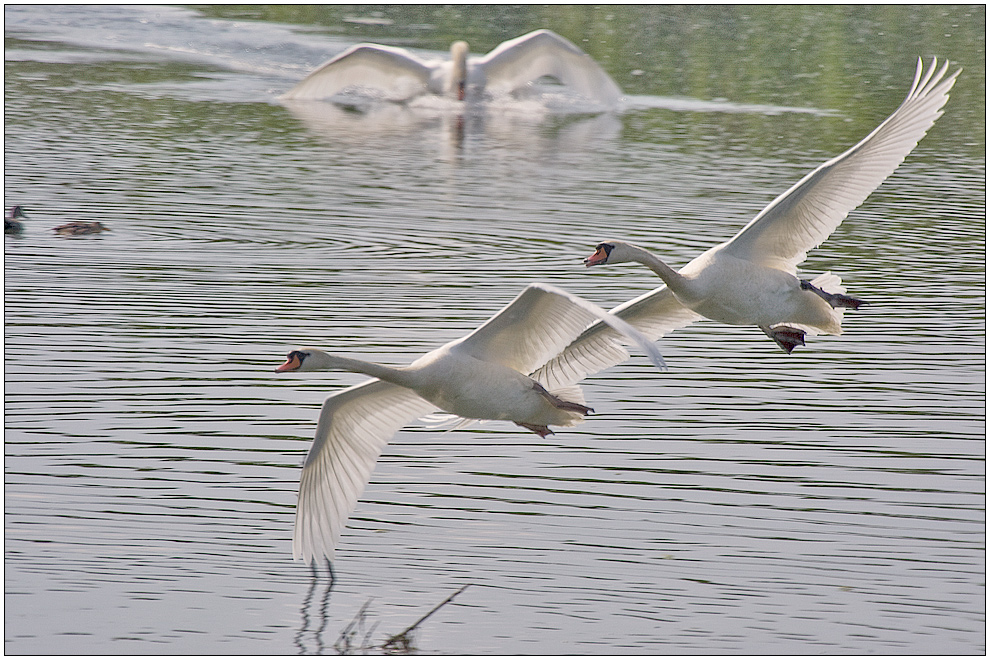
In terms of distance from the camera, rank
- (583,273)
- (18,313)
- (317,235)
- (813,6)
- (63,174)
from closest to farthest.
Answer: (18,313), (583,273), (317,235), (63,174), (813,6)

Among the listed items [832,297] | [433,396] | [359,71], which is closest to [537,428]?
[433,396]

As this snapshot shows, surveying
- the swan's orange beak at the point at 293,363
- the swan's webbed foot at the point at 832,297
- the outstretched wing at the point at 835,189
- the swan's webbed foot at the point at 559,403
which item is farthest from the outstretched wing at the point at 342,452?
the swan's webbed foot at the point at 832,297

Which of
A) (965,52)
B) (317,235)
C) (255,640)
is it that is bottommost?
(255,640)

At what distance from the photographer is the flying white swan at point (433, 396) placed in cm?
743

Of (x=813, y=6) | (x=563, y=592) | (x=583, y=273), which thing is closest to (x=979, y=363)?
(x=583, y=273)

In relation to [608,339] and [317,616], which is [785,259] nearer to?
[608,339]

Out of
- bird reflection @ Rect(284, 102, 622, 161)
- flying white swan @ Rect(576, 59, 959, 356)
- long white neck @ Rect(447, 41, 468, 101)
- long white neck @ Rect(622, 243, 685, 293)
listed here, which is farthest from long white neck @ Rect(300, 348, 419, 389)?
long white neck @ Rect(447, 41, 468, 101)

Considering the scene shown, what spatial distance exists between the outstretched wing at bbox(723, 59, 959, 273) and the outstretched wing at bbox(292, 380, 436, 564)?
80.5 inches

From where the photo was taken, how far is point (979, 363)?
11.3 metres

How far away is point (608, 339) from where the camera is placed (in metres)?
8.41

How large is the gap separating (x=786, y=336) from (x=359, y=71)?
581 inches

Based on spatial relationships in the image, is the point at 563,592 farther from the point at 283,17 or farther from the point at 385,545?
the point at 283,17

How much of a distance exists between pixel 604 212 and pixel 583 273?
2926mm

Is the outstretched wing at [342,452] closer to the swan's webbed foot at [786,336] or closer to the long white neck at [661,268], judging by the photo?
the long white neck at [661,268]
